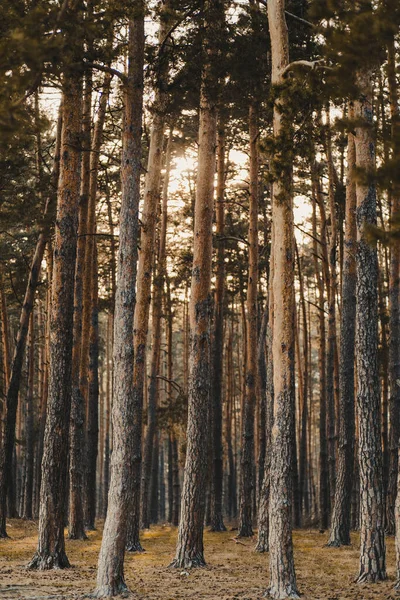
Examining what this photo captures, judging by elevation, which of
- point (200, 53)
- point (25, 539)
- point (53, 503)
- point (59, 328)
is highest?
point (200, 53)

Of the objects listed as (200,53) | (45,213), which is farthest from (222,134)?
(200,53)

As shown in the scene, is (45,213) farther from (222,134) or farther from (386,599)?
(386,599)

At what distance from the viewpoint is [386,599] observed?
8.57m

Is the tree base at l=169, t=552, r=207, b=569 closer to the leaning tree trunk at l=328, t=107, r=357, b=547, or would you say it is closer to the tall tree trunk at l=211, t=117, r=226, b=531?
the leaning tree trunk at l=328, t=107, r=357, b=547

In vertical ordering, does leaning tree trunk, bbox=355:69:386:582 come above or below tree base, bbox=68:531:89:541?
above

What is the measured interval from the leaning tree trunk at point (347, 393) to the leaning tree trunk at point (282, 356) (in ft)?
16.4

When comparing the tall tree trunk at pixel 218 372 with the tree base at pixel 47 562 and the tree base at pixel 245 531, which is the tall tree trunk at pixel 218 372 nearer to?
Answer: the tree base at pixel 245 531

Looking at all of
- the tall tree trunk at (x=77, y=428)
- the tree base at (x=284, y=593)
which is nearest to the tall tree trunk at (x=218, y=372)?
the tall tree trunk at (x=77, y=428)

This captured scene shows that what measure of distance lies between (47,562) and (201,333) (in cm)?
447

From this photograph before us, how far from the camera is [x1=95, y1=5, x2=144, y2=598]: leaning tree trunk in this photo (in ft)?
30.8

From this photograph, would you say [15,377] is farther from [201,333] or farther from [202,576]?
[202,576]

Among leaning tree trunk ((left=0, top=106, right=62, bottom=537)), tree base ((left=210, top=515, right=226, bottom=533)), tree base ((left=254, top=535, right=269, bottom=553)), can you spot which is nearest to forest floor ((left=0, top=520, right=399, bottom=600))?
tree base ((left=254, top=535, right=269, bottom=553))

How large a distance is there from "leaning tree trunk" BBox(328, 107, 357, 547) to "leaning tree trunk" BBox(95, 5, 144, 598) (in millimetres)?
5649

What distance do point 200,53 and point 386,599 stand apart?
920 centimetres
